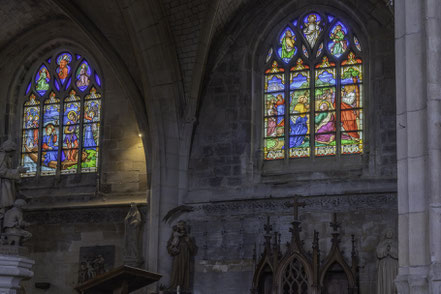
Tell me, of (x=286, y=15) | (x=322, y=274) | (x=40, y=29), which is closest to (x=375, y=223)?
(x=322, y=274)

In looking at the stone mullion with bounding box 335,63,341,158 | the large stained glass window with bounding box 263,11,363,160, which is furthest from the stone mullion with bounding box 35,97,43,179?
the stone mullion with bounding box 335,63,341,158

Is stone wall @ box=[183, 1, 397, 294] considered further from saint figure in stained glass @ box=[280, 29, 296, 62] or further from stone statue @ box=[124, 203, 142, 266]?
stone statue @ box=[124, 203, 142, 266]

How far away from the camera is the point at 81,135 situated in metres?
20.2

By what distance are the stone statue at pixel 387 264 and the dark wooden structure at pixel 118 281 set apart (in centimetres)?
451

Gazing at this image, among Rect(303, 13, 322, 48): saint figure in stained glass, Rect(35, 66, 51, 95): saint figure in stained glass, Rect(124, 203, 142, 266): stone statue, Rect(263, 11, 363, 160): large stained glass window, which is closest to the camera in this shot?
Rect(263, 11, 363, 160): large stained glass window

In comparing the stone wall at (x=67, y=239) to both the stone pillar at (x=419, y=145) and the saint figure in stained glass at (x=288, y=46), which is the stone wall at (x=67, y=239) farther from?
the stone pillar at (x=419, y=145)

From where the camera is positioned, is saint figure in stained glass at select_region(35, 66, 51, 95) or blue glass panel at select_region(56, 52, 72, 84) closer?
blue glass panel at select_region(56, 52, 72, 84)

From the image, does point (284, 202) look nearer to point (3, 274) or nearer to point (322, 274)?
point (322, 274)

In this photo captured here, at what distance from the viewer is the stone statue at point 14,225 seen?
10.6 metres

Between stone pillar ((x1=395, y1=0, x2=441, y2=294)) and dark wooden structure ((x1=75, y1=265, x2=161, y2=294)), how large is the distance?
5.42 meters

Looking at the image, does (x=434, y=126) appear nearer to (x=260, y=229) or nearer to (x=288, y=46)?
(x=260, y=229)

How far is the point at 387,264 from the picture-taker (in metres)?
15.4

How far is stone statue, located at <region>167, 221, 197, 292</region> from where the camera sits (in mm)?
17406

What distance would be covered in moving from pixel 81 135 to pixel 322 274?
7151mm
